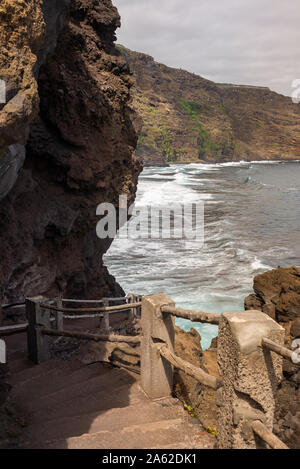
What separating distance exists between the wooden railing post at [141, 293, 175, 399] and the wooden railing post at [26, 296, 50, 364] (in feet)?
6.36

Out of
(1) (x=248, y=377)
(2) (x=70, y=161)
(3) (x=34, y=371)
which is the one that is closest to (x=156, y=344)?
(1) (x=248, y=377)

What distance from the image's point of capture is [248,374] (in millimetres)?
2635

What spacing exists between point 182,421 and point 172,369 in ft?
2.18

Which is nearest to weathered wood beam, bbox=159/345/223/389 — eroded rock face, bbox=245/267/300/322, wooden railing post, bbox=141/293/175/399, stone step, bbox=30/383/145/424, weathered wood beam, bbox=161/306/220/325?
wooden railing post, bbox=141/293/175/399

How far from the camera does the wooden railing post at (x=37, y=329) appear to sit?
214 inches

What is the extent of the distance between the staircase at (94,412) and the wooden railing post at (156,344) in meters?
0.14

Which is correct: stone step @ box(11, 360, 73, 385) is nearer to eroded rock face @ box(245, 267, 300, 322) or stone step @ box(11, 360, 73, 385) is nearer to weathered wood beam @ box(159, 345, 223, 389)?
weathered wood beam @ box(159, 345, 223, 389)

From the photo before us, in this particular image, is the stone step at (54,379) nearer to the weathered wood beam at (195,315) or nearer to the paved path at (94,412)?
the paved path at (94,412)

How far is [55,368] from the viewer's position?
17.1 feet

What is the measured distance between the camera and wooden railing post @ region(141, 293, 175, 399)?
395 cm

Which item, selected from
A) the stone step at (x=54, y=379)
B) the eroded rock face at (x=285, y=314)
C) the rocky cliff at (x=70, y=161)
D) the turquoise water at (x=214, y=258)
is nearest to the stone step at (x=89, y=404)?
the stone step at (x=54, y=379)

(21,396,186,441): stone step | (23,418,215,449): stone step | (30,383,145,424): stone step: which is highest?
(23,418,215,449): stone step

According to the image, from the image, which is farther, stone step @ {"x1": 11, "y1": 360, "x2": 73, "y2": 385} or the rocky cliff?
the rocky cliff

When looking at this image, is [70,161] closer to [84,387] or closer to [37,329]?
[37,329]
